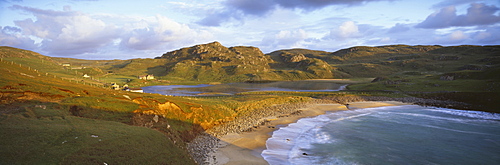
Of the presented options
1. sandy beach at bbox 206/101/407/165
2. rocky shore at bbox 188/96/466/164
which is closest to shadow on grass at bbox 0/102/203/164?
rocky shore at bbox 188/96/466/164

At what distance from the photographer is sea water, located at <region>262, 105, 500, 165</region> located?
95.2 feet

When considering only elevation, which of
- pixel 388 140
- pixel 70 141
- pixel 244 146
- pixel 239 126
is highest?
pixel 70 141

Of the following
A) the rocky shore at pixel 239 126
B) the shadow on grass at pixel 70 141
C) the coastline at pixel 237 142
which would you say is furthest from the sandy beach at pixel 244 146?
the shadow on grass at pixel 70 141

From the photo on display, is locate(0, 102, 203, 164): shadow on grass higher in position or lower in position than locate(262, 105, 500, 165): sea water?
higher

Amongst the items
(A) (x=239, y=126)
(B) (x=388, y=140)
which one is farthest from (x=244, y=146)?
(B) (x=388, y=140)

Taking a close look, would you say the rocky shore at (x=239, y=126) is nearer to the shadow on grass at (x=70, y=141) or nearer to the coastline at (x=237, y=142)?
the coastline at (x=237, y=142)

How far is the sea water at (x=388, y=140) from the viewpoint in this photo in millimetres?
29003

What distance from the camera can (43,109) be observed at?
81.6ft

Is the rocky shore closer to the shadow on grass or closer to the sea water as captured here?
the sea water

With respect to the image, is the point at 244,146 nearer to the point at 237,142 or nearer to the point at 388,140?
the point at 237,142

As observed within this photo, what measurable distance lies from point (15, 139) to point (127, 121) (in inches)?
501

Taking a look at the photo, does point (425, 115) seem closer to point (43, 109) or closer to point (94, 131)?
point (94, 131)

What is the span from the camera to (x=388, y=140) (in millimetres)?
36938

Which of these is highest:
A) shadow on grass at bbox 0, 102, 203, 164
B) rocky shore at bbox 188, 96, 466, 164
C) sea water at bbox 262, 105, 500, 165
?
shadow on grass at bbox 0, 102, 203, 164
